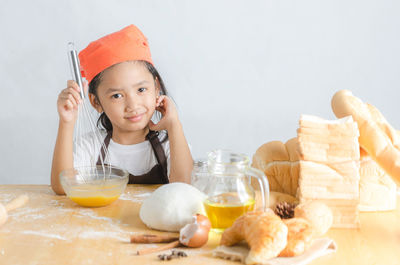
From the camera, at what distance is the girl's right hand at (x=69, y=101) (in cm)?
145

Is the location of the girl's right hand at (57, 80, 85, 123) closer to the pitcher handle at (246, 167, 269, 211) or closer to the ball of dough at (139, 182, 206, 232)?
the ball of dough at (139, 182, 206, 232)

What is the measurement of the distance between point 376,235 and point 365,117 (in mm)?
272

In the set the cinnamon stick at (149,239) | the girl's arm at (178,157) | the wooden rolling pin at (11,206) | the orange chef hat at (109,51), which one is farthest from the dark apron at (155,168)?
the cinnamon stick at (149,239)

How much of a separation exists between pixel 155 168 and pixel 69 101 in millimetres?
473

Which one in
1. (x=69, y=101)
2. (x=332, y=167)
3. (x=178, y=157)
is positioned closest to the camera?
(x=332, y=167)

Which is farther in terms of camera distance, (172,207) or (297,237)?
(172,207)

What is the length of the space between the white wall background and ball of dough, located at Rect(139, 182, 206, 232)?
1.71m

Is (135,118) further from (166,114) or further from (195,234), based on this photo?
(195,234)

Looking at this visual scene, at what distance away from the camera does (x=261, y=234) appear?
876 mm

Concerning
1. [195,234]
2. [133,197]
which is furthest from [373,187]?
[133,197]

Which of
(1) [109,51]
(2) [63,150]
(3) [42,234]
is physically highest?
(1) [109,51]

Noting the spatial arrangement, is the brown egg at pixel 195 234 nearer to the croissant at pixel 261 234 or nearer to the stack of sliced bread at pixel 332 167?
the croissant at pixel 261 234

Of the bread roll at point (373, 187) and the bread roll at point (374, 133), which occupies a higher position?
the bread roll at point (374, 133)

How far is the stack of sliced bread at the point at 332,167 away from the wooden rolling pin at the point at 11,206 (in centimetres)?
67
